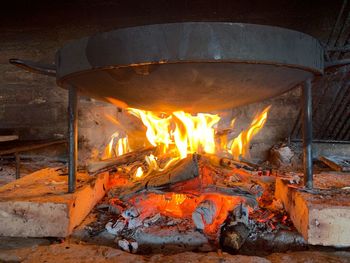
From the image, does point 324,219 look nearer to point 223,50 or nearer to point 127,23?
point 223,50

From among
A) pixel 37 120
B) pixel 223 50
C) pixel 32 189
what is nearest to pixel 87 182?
pixel 32 189

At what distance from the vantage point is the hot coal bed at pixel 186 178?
136 centimetres

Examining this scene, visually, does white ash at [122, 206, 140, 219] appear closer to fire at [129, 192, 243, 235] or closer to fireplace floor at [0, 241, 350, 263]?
fire at [129, 192, 243, 235]

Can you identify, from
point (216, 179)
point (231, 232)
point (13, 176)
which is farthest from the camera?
point (13, 176)

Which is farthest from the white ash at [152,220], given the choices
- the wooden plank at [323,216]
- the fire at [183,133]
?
the wooden plank at [323,216]

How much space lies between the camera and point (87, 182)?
6.85 ft

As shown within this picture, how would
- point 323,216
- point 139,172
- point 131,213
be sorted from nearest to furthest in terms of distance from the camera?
point 323,216, point 131,213, point 139,172

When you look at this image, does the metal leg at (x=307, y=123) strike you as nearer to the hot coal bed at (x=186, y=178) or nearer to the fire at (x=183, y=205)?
the hot coal bed at (x=186, y=178)

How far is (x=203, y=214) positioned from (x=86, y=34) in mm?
3450

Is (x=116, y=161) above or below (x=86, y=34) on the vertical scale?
below

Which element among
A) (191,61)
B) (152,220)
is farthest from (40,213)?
(191,61)

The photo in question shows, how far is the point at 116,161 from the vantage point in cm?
240

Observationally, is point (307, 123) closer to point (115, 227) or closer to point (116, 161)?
point (115, 227)

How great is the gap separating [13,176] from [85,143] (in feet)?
3.22
